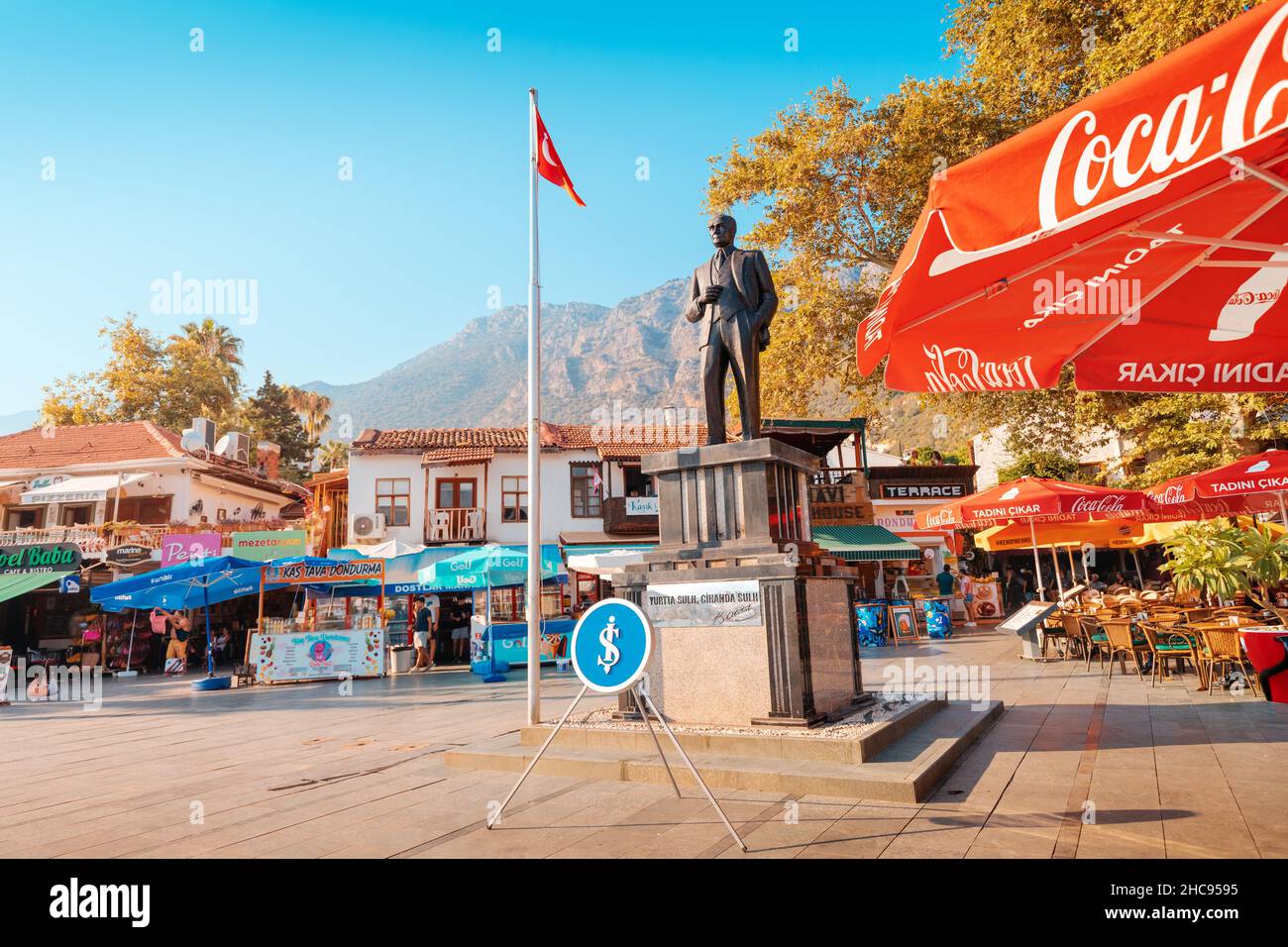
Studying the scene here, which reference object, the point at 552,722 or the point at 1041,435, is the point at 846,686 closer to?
the point at 552,722

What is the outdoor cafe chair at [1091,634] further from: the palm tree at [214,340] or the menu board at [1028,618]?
the palm tree at [214,340]

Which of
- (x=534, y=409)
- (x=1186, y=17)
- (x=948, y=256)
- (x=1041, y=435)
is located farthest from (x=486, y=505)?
(x=948, y=256)

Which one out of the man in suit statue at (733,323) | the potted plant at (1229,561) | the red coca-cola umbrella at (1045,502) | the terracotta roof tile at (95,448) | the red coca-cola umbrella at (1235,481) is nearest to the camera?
the man in suit statue at (733,323)

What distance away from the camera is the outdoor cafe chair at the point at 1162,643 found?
9305 millimetres

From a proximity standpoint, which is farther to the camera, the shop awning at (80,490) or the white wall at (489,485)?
the shop awning at (80,490)

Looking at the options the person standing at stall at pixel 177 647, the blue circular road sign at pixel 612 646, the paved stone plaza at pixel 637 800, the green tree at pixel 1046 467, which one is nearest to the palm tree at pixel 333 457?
the person standing at stall at pixel 177 647

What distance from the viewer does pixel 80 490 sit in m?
27.2

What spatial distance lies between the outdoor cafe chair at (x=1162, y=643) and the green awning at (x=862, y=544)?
34.3ft

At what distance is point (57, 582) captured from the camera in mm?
23672

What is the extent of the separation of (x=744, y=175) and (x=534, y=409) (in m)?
13.8

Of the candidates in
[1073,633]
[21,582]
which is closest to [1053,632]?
[1073,633]

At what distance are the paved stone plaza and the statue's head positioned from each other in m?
5.49

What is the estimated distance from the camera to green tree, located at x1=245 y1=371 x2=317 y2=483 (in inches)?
1831

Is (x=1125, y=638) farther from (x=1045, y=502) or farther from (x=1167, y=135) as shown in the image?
(x=1167, y=135)
